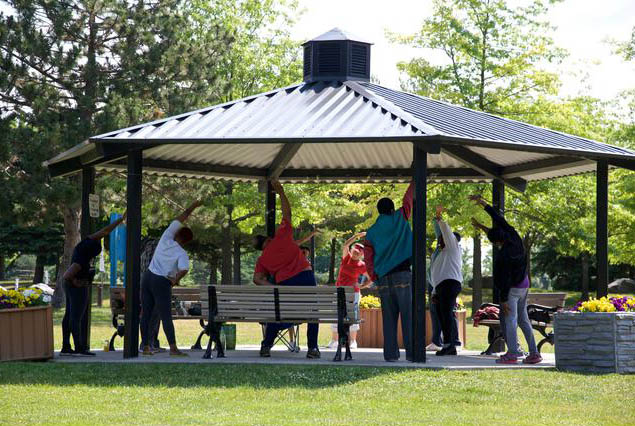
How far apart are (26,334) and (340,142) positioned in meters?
4.42

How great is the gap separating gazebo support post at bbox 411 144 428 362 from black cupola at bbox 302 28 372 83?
3.43m

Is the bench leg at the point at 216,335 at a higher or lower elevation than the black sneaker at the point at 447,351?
higher

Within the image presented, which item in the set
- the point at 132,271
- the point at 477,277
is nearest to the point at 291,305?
the point at 132,271

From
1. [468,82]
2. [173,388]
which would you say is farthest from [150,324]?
[468,82]

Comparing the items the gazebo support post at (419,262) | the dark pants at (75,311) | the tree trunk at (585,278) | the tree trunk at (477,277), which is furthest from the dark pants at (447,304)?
the tree trunk at (585,278)

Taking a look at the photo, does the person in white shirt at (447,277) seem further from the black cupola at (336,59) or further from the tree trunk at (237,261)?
the tree trunk at (237,261)

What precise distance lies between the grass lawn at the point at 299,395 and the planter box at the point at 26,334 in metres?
0.42

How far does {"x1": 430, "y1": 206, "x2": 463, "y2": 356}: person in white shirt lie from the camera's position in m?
13.4

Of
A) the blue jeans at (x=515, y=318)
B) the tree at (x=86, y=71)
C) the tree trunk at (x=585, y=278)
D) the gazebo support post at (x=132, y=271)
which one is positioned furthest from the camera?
the tree trunk at (x=585, y=278)

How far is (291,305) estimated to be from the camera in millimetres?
12055

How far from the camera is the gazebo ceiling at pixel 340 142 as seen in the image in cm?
1188

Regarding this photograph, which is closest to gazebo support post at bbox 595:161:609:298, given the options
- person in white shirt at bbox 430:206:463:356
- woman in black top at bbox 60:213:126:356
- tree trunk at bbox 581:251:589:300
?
person in white shirt at bbox 430:206:463:356

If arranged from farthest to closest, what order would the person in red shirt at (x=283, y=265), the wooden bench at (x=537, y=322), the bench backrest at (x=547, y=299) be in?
the bench backrest at (x=547, y=299), the wooden bench at (x=537, y=322), the person in red shirt at (x=283, y=265)

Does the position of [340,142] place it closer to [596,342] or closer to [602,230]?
[596,342]
